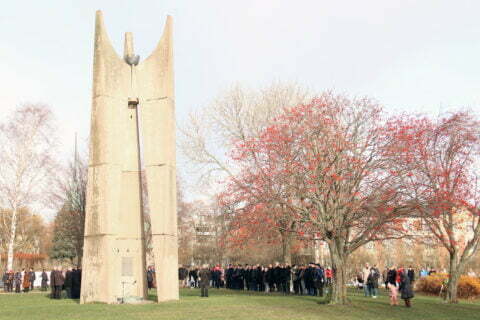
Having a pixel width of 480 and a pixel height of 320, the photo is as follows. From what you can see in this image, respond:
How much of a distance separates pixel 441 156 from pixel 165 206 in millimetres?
11676

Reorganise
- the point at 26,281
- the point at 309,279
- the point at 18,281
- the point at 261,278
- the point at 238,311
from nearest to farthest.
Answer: the point at 238,311 < the point at 309,279 < the point at 261,278 < the point at 26,281 < the point at 18,281

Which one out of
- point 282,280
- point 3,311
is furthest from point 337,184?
point 3,311

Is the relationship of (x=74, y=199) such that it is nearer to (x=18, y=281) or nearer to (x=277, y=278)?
(x=18, y=281)

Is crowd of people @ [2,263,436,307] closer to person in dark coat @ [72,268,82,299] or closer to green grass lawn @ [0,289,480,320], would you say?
person in dark coat @ [72,268,82,299]

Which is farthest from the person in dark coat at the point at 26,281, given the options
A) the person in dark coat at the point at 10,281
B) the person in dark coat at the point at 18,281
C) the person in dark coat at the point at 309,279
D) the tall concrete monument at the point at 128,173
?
the person in dark coat at the point at 309,279

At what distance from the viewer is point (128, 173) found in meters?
20.9

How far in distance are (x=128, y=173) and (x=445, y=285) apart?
16819 mm

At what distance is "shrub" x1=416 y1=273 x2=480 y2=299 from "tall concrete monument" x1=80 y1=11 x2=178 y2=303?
14.6 metres

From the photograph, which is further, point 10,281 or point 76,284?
point 10,281

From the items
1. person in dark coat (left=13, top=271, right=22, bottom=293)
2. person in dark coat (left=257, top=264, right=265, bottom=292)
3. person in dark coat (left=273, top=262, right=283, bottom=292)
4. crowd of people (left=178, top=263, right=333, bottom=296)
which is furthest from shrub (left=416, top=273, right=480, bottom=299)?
person in dark coat (left=13, top=271, right=22, bottom=293)

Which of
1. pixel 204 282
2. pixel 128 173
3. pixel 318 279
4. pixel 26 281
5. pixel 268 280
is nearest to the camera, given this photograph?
pixel 128 173

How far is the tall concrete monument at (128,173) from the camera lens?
19.4 m

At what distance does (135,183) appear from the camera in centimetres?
2078

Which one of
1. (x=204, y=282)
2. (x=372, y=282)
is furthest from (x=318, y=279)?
(x=204, y=282)
